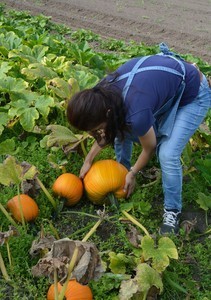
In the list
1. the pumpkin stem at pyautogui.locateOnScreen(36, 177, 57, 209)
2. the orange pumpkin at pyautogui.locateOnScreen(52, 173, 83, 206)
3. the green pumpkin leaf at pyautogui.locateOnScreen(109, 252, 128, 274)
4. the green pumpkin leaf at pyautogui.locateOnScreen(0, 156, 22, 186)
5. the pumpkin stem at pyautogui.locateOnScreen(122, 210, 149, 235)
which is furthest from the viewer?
the orange pumpkin at pyautogui.locateOnScreen(52, 173, 83, 206)

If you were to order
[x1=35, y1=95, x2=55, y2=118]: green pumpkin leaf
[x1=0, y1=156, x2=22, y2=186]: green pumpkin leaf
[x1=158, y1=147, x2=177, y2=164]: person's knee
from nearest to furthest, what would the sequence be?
[x1=0, y1=156, x2=22, y2=186]: green pumpkin leaf, [x1=158, y1=147, x2=177, y2=164]: person's knee, [x1=35, y1=95, x2=55, y2=118]: green pumpkin leaf

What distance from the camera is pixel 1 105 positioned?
472 cm

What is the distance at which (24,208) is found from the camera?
10.9 feet

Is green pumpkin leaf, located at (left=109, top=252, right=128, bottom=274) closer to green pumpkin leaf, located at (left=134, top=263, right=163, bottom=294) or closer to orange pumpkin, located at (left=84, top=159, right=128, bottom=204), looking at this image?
green pumpkin leaf, located at (left=134, top=263, right=163, bottom=294)

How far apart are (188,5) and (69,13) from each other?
2.53 m

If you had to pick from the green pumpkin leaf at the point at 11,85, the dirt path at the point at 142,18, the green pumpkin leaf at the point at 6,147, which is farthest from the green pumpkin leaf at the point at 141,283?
the dirt path at the point at 142,18

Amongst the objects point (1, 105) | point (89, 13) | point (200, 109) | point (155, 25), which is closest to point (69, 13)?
point (89, 13)

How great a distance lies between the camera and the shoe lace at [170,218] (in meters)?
3.45

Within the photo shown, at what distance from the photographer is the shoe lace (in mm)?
3445

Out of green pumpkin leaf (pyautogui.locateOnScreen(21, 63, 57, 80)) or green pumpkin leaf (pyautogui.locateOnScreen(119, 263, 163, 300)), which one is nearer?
green pumpkin leaf (pyautogui.locateOnScreen(119, 263, 163, 300))

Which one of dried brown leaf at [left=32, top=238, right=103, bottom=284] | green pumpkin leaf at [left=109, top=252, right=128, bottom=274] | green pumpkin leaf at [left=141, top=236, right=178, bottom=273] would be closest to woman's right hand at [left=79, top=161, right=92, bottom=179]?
green pumpkin leaf at [left=109, top=252, right=128, bottom=274]

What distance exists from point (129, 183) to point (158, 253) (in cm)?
75

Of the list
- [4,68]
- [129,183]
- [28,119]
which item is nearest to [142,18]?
[4,68]

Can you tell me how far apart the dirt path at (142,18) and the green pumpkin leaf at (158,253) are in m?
4.90
